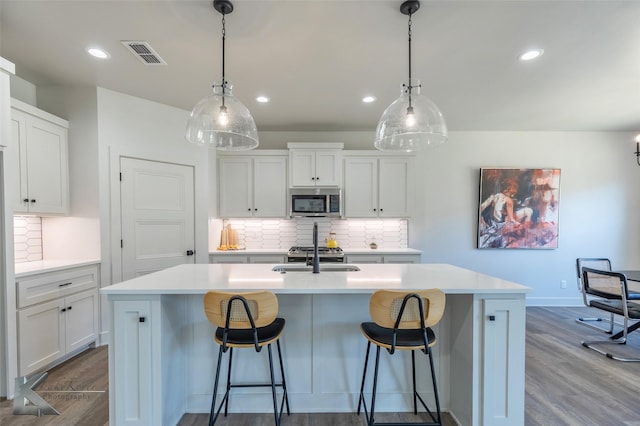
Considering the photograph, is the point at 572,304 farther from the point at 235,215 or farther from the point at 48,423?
the point at 48,423

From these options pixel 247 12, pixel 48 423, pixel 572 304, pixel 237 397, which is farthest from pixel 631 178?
pixel 48 423

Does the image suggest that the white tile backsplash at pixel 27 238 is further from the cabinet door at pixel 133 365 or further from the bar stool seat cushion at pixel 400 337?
the bar stool seat cushion at pixel 400 337

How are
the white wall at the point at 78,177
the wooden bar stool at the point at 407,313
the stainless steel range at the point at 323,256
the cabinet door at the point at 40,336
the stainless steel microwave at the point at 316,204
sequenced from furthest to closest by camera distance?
the stainless steel microwave at the point at 316,204
the stainless steel range at the point at 323,256
the white wall at the point at 78,177
the cabinet door at the point at 40,336
the wooden bar stool at the point at 407,313

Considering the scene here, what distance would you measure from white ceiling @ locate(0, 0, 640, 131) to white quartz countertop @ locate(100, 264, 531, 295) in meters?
1.74

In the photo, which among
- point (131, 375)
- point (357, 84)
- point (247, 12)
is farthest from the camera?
point (357, 84)

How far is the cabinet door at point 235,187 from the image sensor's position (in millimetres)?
4020

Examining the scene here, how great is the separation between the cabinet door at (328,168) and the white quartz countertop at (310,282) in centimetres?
196

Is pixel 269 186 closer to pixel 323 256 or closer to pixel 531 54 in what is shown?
pixel 323 256

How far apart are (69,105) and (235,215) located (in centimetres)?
213

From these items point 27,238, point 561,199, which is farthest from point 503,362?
point 27,238

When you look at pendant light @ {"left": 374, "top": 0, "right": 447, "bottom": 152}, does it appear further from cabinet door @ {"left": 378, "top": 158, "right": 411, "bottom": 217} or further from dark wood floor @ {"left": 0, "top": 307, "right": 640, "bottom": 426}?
cabinet door @ {"left": 378, "top": 158, "right": 411, "bottom": 217}

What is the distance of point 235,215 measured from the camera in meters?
4.04

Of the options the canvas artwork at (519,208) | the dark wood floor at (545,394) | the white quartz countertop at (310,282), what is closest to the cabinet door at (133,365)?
the white quartz countertop at (310,282)

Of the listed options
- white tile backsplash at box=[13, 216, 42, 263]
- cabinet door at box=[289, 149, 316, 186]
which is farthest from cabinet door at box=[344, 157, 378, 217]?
white tile backsplash at box=[13, 216, 42, 263]
